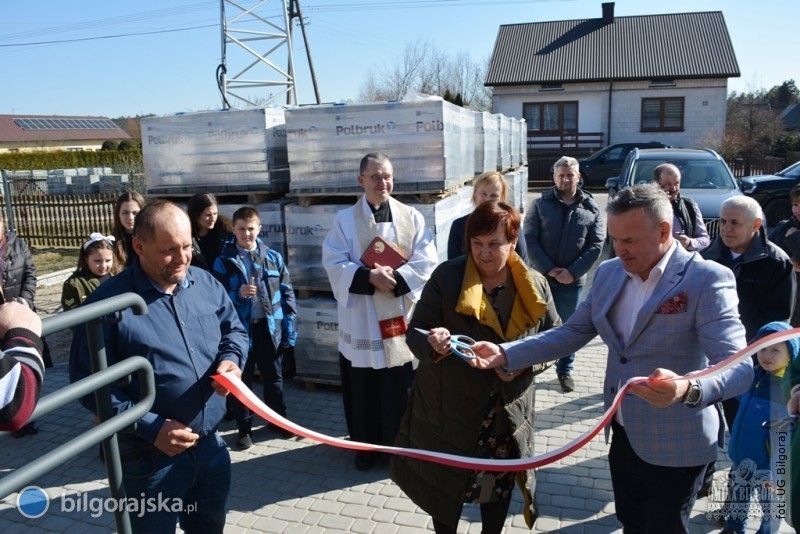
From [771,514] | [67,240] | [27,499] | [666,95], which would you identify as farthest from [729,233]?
[666,95]

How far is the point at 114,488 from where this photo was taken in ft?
7.11

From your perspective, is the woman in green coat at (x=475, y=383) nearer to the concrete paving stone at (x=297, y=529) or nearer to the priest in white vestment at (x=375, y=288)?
the concrete paving stone at (x=297, y=529)

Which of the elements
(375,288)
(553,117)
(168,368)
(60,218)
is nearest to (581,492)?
(375,288)

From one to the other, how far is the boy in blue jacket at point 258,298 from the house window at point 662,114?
97.1 feet

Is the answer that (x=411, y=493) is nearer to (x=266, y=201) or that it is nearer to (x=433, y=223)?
(x=433, y=223)

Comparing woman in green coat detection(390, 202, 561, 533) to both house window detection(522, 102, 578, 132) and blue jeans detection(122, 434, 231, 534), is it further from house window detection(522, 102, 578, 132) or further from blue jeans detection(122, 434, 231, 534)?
house window detection(522, 102, 578, 132)

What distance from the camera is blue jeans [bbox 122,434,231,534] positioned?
8.07 feet

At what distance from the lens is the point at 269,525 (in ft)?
12.2

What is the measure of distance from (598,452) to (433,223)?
2.17 meters

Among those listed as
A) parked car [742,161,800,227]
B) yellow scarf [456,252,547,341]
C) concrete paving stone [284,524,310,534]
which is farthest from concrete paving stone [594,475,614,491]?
parked car [742,161,800,227]

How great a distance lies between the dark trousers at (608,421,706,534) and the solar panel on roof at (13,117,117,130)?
67.2 metres

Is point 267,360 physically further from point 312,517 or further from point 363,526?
point 363,526

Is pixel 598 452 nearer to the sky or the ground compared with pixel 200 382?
nearer to the ground

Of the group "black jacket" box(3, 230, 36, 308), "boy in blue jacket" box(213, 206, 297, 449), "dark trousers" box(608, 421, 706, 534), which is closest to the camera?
"dark trousers" box(608, 421, 706, 534)
